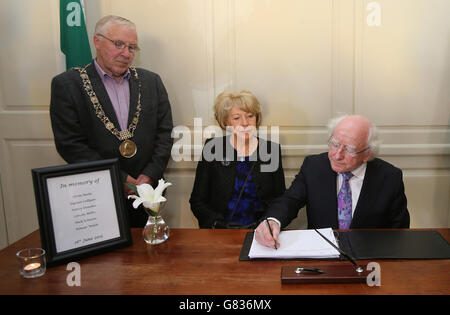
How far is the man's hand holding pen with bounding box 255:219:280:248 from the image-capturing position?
5.57 ft

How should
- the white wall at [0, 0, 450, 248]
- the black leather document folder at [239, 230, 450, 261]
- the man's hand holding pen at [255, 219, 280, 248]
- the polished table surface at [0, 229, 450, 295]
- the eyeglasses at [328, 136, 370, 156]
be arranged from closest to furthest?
the polished table surface at [0, 229, 450, 295]
the black leather document folder at [239, 230, 450, 261]
the man's hand holding pen at [255, 219, 280, 248]
the eyeglasses at [328, 136, 370, 156]
the white wall at [0, 0, 450, 248]

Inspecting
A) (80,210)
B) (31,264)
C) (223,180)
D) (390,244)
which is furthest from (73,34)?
(390,244)

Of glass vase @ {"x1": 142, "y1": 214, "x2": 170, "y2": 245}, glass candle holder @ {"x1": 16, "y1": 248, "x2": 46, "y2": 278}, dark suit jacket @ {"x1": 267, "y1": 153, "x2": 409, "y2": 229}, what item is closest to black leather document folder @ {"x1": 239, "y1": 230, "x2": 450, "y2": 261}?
dark suit jacket @ {"x1": 267, "y1": 153, "x2": 409, "y2": 229}

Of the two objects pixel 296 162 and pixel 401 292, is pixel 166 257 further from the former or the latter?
pixel 296 162

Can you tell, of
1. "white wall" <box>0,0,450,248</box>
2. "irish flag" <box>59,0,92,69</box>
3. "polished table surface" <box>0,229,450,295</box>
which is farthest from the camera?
"white wall" <box>0,0,450,248</box>

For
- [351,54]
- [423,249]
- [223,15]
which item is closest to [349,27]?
[351,54]

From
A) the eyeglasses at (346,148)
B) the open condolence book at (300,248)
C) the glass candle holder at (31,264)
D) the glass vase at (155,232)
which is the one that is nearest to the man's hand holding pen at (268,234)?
the open condolence book at (300,248)

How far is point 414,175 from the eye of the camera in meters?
3.24

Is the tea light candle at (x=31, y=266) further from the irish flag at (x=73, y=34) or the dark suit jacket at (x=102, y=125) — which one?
the irish flag at (x=73, y=34)

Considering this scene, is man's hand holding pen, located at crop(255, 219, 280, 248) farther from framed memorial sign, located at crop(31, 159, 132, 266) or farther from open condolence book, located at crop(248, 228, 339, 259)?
framed memorial sign, located at crop(31, 159, 132, 266)

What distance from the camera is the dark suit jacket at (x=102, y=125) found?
2.61m

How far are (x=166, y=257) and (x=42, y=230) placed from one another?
18.2 inches

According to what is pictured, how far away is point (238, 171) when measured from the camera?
2699mm

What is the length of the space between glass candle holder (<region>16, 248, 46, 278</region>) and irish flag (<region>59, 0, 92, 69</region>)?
1.75 metres
